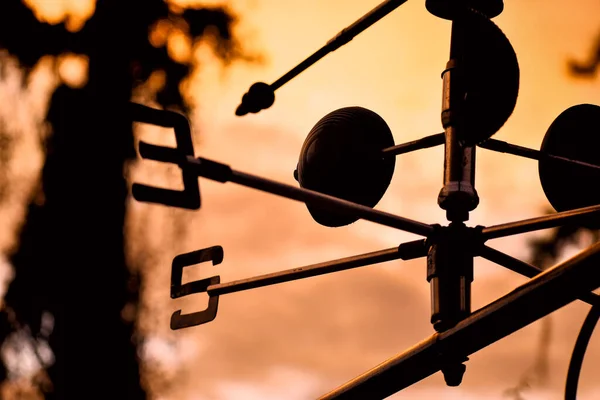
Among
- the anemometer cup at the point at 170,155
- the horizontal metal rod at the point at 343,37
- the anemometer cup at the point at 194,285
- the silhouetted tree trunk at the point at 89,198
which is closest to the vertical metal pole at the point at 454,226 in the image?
the horizontal metal rod at the point at 343,37

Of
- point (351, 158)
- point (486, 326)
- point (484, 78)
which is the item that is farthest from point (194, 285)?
point (486, 326)

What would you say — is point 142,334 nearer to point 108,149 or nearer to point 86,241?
point 86,241

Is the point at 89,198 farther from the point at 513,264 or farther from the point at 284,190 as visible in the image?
the point at 284,190

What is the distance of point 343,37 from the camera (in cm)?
191

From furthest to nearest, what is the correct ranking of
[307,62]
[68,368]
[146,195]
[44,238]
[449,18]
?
[44,238], [68,368], [449,18], [307,62], [146,195]

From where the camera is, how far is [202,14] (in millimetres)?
6906

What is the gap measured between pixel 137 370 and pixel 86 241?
0.98 metres

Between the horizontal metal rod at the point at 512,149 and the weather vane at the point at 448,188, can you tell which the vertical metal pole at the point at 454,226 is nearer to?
the weather vane at the point at 448,188

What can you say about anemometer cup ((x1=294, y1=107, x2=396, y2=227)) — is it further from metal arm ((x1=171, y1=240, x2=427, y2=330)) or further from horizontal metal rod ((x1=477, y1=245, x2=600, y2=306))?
horizontal metal rod ((x1=477, y1=245, x2=600, y2=306))

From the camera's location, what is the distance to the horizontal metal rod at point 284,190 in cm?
159

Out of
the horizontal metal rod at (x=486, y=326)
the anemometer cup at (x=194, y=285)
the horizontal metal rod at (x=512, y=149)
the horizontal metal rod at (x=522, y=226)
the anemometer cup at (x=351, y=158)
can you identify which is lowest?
the horizontal metal rod at (x=486, y=326)

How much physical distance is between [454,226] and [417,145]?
391 mm

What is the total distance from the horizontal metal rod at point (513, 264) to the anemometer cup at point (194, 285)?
0.82 metres

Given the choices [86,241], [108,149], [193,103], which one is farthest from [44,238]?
[193,103]
